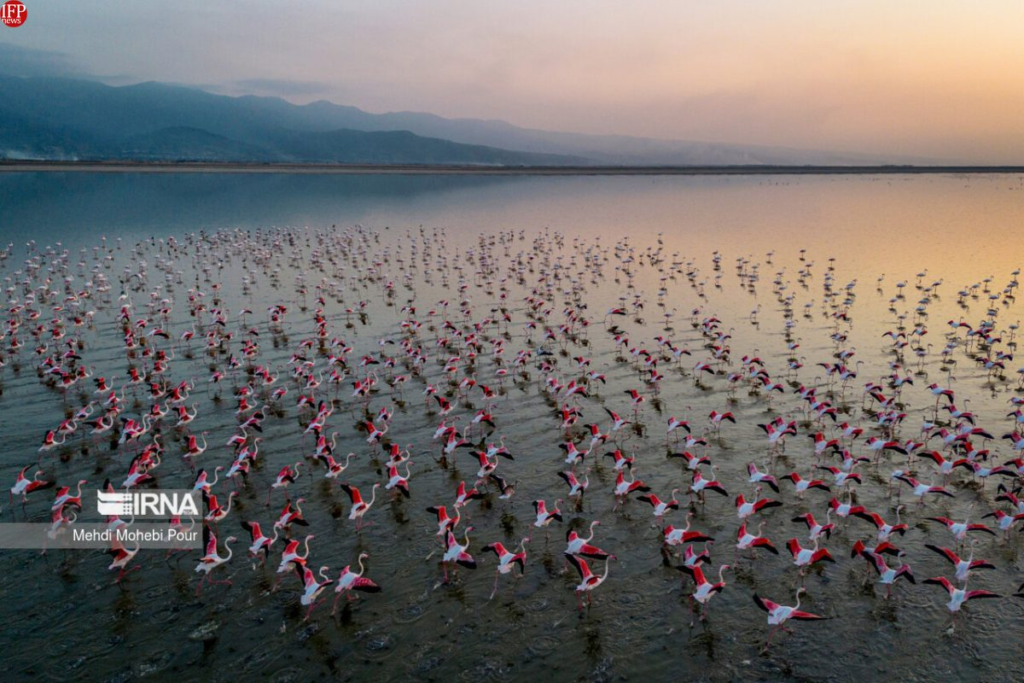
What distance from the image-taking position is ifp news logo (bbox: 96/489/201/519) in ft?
48.9

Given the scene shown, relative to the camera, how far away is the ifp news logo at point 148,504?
14.9 meters

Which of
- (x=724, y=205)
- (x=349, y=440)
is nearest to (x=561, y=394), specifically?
(x=349, y=440)

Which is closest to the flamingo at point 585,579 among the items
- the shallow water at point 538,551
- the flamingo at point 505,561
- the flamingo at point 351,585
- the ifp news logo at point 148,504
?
the shallow water at point 538,551

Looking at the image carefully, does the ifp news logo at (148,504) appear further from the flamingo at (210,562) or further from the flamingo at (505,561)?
the flamingo at (505,561)

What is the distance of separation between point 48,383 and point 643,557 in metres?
21.2

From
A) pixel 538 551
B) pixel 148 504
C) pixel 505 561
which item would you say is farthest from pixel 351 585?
pixel 148 504

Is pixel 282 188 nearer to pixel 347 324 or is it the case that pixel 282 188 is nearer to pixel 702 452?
pixel 347 324

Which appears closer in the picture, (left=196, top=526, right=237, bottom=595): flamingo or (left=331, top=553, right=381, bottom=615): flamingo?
(left=331, top=553, right=381, bottom=615): flamingo

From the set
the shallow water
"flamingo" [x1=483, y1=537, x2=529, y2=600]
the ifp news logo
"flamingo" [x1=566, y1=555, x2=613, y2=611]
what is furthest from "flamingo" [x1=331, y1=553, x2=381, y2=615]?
the ifp news logo

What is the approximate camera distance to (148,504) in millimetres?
15305

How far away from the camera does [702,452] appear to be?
18.2 meters

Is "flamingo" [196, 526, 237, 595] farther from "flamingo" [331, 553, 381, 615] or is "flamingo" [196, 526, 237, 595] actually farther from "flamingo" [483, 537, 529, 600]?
"flamingo" [483, 537, 529, 600]

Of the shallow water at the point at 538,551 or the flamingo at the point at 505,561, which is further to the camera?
the flamingo at the point at 505,561

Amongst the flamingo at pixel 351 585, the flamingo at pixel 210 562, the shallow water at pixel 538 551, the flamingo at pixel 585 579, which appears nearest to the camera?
the shallow water at pixel 538 551
